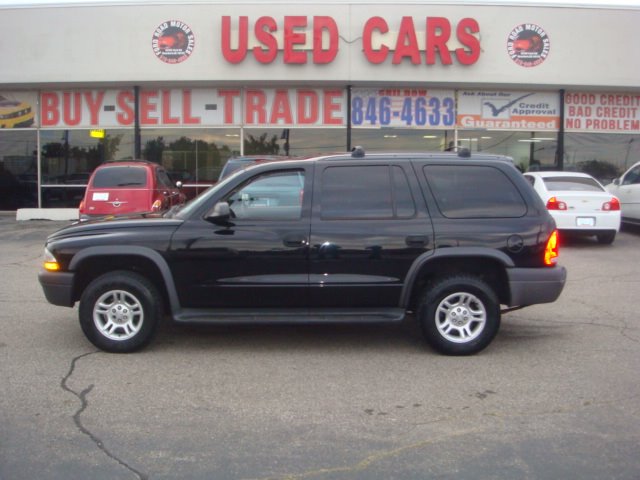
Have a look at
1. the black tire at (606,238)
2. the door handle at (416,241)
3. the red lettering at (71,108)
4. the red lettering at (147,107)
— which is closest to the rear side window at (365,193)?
the door handle at (416,241)

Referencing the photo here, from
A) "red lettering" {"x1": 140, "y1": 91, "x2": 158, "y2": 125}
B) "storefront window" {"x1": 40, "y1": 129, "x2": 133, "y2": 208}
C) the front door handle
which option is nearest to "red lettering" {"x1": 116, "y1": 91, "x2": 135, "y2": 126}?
"red lettering" {"x1": 140, "y1": 91, "x2": 158, "y2": 125}

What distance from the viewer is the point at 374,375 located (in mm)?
5777

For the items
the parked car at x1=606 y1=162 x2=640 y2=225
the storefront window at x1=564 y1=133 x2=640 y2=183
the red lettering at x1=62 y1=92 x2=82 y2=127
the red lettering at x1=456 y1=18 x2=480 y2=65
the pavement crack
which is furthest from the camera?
the storefront window at x1=564 y1=133 x2=640 y2=183

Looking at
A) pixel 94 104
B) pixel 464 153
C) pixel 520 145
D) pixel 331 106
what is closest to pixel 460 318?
pixel 464 153

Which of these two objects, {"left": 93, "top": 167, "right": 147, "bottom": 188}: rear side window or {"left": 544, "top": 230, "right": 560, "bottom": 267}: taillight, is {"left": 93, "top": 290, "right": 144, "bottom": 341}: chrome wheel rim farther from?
{"left": 93, "top": 167, "right": 147, "bottom": 188}: rear side window

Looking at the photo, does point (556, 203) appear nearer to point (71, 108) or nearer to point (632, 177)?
point (632, 177)

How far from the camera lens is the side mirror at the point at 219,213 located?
19.9ft

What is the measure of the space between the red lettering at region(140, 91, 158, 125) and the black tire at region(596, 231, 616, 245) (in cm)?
1225

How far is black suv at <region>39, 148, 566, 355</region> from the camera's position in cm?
615

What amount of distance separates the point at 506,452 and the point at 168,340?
373 cm

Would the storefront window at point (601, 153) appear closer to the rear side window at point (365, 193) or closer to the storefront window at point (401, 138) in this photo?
the storefront window at point (401, 138)

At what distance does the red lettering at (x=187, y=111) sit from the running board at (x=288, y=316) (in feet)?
46.3

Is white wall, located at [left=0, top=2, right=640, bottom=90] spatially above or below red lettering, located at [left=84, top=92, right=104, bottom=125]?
above

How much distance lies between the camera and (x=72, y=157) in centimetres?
2014
